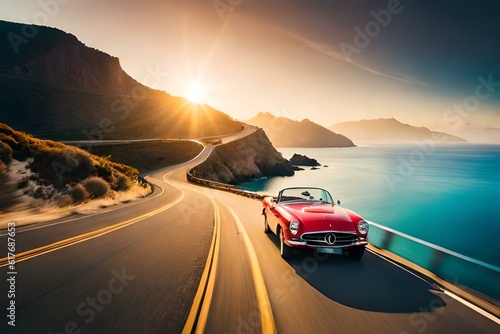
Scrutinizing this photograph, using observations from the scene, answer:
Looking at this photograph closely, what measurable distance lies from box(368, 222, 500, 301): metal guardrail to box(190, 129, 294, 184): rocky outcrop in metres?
44.9

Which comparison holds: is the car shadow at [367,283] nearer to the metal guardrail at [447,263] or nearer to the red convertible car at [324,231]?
the red convertible car at [324,231]

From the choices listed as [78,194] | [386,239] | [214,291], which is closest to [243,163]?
[78,194]

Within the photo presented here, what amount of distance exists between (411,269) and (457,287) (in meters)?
1.03

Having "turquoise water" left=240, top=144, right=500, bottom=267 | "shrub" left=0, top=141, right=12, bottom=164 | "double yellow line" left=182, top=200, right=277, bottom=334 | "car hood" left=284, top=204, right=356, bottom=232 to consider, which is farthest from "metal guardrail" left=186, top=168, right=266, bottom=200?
"double yellow line" left=182, top=200, right=277, bottom=334

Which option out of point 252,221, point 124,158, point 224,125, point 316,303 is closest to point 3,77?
point 124,158

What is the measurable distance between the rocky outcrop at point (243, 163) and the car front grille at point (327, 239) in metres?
45.3

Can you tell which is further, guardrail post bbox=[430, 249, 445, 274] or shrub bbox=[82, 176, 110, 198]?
shrub bbox=[82, 176, 110, 198]

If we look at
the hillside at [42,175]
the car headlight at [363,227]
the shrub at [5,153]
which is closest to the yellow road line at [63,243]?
the hillside at [42,175]

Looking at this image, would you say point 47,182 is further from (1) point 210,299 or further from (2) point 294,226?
(1) point 210,299

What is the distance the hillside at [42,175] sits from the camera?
13.1 meters

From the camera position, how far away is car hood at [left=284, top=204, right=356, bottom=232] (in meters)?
6.38

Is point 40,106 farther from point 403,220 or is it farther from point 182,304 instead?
point 182,304

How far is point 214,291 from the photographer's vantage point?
470cm

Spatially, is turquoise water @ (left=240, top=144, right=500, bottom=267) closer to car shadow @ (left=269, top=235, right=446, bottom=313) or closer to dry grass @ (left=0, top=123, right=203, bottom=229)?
dry grass @ (left=0, top=123, right=203, bottom=229)
